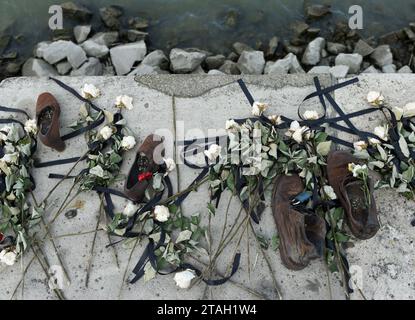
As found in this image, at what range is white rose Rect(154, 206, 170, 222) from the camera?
7.99 feet

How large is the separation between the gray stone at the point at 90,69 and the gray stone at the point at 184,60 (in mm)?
569

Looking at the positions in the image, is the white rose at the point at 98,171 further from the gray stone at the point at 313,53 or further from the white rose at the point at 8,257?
the gray stone at the point at 313,53

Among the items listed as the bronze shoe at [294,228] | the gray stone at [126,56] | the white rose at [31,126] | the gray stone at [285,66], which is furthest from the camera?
the gray stone at [126,56]

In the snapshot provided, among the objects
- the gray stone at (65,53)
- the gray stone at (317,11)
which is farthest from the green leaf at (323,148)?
the gray stone at (65,53)

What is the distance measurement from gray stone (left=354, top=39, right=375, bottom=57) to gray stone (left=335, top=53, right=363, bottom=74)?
0.12 m

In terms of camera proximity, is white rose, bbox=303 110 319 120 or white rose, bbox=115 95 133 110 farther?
white rose, bbox=115 95 133 110

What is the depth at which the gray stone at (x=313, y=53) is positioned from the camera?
3.40 m

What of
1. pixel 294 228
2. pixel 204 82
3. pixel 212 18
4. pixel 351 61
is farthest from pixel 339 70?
pixel 294 228

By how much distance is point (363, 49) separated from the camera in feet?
11.3

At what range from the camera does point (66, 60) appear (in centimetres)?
344

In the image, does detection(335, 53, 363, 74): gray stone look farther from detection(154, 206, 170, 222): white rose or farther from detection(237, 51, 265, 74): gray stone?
detection(154, 206, 170, 222): white rose

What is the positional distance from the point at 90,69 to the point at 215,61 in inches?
37.4

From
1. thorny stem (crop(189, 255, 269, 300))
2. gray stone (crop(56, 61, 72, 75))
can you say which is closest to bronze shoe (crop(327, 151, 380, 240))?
thorny stem (crop(189, 255, 269, 300))
